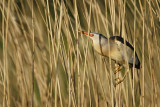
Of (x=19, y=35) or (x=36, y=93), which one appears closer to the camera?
(x=19, y=35)

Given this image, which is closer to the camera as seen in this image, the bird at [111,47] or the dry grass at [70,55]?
the dry grass at [70,55]

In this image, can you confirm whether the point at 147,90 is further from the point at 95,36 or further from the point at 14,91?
the point at 14,91

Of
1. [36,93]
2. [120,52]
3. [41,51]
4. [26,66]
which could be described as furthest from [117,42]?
[36,93]

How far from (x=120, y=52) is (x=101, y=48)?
0.15 metres

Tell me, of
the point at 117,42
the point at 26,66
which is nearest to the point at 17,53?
the point at 26,66

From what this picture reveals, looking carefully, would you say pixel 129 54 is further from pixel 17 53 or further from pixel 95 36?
pixel 17 53

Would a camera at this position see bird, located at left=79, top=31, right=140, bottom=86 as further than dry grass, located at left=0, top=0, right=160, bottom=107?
Yes

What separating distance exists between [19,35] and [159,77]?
3.87ft

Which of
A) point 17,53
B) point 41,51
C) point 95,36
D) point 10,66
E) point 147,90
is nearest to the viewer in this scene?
point 17,53

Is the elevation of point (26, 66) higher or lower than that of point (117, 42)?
lower

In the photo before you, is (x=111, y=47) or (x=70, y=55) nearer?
(x=70, y=55)

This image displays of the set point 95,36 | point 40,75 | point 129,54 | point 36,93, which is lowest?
A: point 36,93

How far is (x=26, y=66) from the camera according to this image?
193 cm

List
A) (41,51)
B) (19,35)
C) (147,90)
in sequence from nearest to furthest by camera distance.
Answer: (19,35) < (41,51) < (147,90)
